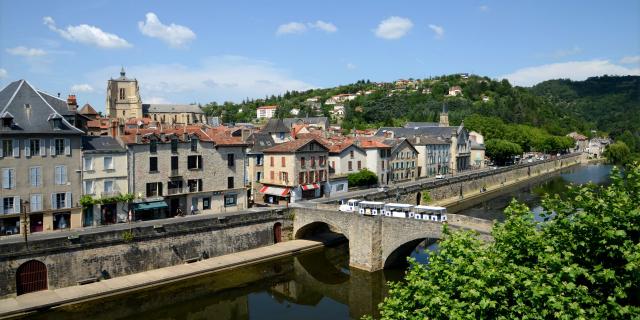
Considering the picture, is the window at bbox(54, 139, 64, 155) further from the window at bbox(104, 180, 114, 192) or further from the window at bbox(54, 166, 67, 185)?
the window at bbox(104, 180, 114, 192)

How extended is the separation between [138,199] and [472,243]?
35.5m

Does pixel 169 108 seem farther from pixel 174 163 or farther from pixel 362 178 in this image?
pixel 174 163

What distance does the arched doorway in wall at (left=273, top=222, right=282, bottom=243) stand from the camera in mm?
46812

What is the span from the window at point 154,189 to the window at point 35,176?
9.16m

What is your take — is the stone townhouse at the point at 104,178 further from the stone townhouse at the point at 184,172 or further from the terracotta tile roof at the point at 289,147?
the terracotta tile roof at the point at 289,147

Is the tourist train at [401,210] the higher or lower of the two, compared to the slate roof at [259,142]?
lower

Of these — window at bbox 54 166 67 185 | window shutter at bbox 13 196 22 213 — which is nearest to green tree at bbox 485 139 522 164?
window at bbox 54 166 67 185

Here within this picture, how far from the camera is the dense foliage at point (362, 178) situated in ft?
223

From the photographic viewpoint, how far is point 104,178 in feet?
142

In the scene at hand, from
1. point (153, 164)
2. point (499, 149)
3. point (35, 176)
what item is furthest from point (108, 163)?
point (499, 149)

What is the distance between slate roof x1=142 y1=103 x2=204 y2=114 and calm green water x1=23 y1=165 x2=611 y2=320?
106631 mm

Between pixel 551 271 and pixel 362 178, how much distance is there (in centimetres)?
5402

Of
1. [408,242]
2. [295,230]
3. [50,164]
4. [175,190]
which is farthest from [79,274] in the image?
[408,242]

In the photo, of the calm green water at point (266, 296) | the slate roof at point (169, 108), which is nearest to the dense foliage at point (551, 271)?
the calm green water at point (266, 296)
